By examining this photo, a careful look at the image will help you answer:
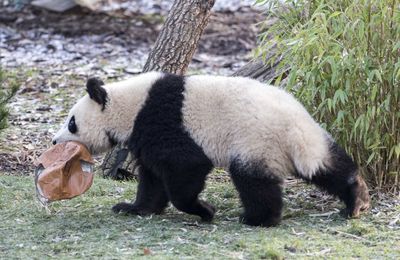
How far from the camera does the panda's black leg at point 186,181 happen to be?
548 cm

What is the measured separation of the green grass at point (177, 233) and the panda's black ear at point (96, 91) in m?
0.80

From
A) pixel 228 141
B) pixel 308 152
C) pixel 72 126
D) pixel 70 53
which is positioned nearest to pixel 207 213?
pixel 228 141

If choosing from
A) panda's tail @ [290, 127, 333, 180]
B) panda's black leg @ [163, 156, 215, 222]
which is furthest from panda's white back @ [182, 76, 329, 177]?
panda's black leg @ [163, 156, 215, 222]

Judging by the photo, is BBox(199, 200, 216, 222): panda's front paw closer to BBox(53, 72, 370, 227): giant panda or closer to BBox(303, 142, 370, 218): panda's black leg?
BBox(53, 72, 370, 227): giant panda

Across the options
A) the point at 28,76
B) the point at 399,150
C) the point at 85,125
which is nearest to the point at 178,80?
the point at 85,125

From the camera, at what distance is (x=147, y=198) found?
19.5ft

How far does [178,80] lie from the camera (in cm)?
578

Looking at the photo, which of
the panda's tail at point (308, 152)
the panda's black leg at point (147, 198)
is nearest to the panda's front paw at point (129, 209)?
the panda's black leg at point (147, 198)

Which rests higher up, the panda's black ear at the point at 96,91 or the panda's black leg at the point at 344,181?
the panda's black ear at the point at 96,91

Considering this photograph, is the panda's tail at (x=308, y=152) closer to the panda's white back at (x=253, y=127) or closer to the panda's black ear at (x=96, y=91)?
the panda's white back at (x=253, y=127)

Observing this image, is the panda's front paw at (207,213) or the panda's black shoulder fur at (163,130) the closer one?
the panda's black shoulder fur at (163,130)

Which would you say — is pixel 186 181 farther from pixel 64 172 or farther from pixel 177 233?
pixel 64 172

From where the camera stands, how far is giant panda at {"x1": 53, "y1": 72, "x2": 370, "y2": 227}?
5.42 metres

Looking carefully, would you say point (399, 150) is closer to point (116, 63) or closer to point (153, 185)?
point (153, 185)
